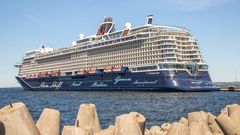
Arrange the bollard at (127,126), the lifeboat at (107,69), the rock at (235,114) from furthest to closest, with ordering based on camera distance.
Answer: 1. the lifeboat at (107,69)
2. the rock at (235,114)
3. the bollard at (127,126)

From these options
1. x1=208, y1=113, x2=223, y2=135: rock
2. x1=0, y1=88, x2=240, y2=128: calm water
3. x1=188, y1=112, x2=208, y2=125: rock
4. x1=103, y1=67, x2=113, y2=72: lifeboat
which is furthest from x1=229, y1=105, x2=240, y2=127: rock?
x1=103, y1=67, x2=113, y2=72: lifeboat

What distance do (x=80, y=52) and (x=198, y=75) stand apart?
30.5 m

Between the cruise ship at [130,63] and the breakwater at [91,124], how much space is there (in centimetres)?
5099

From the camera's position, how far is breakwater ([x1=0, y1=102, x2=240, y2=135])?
4.25 meters

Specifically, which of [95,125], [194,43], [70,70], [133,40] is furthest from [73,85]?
[95,125]

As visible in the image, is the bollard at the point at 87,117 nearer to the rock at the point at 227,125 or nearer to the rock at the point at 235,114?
the rock at the point at 227,125

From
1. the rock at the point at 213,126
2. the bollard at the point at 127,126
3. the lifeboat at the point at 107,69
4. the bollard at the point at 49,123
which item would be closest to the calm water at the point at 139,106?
the rock at the point at 213,126

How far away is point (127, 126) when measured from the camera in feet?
14.6

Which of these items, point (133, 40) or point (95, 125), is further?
point (133, 40)

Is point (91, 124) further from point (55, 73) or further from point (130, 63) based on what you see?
point (55, 73)

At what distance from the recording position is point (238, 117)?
6.18m

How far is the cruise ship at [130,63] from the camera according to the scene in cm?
6012

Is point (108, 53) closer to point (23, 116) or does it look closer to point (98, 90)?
point (98, 90)

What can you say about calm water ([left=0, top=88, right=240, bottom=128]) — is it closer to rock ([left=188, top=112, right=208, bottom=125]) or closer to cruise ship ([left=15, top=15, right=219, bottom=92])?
rock ([left=188, top=112, right=208, bottom=125])
